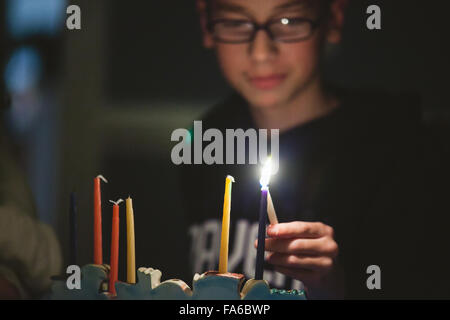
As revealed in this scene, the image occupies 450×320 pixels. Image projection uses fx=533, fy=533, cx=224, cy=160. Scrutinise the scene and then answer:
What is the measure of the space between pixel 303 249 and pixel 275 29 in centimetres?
40

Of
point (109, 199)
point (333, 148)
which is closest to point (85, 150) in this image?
point (109, 199)

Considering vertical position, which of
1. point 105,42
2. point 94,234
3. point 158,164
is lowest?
point 94,234

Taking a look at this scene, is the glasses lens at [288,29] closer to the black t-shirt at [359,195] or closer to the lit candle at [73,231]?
the black t-shirt at [359,195]

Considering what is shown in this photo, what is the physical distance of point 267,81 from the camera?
0.98 m

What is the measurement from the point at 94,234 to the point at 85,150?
170mm

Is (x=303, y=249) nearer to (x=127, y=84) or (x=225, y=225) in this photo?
(x=225, y=225)

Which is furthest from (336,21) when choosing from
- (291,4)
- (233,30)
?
(233,30)

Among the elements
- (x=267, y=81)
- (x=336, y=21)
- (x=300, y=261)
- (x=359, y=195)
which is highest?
(x=336, y=21)

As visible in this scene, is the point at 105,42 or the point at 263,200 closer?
the point at 263,200

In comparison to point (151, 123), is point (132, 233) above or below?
below

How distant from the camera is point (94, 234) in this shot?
962mm

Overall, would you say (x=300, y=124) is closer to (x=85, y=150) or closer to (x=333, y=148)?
(x=333, y=148)

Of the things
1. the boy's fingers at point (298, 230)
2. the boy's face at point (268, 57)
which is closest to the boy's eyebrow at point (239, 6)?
the boy's face at point (268, 57)

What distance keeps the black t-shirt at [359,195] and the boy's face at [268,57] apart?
8 cm
